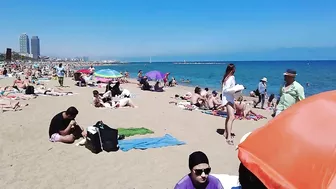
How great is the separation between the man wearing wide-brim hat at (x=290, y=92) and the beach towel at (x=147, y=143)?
2.22m

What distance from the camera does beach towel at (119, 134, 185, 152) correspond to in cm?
605

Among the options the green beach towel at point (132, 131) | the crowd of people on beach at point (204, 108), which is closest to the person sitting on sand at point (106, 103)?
the crowd of people on beach at point (204, 108)

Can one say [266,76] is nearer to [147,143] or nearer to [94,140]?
[147,143]

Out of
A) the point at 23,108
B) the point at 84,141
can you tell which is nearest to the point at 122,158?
the point at 84,141

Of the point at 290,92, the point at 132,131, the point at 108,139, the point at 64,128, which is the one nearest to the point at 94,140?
the point at 108,139

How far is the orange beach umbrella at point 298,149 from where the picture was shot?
196 centimetres

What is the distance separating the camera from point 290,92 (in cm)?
525

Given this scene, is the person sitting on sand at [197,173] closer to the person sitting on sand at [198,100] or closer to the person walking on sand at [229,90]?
the person walking on sand at [229,90]

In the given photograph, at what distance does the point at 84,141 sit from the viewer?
6.17 m

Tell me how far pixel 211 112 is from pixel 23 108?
6349mm

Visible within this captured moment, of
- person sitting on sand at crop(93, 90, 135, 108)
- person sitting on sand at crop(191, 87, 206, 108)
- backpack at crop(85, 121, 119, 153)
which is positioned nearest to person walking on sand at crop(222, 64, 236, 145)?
backpack at crop(85, 121, 119, 153)

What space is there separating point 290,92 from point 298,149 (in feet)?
11.1

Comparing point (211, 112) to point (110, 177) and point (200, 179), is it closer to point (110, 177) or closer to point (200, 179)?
point (110, 177)

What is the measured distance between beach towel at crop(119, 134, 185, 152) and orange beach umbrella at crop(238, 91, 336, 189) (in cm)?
373
